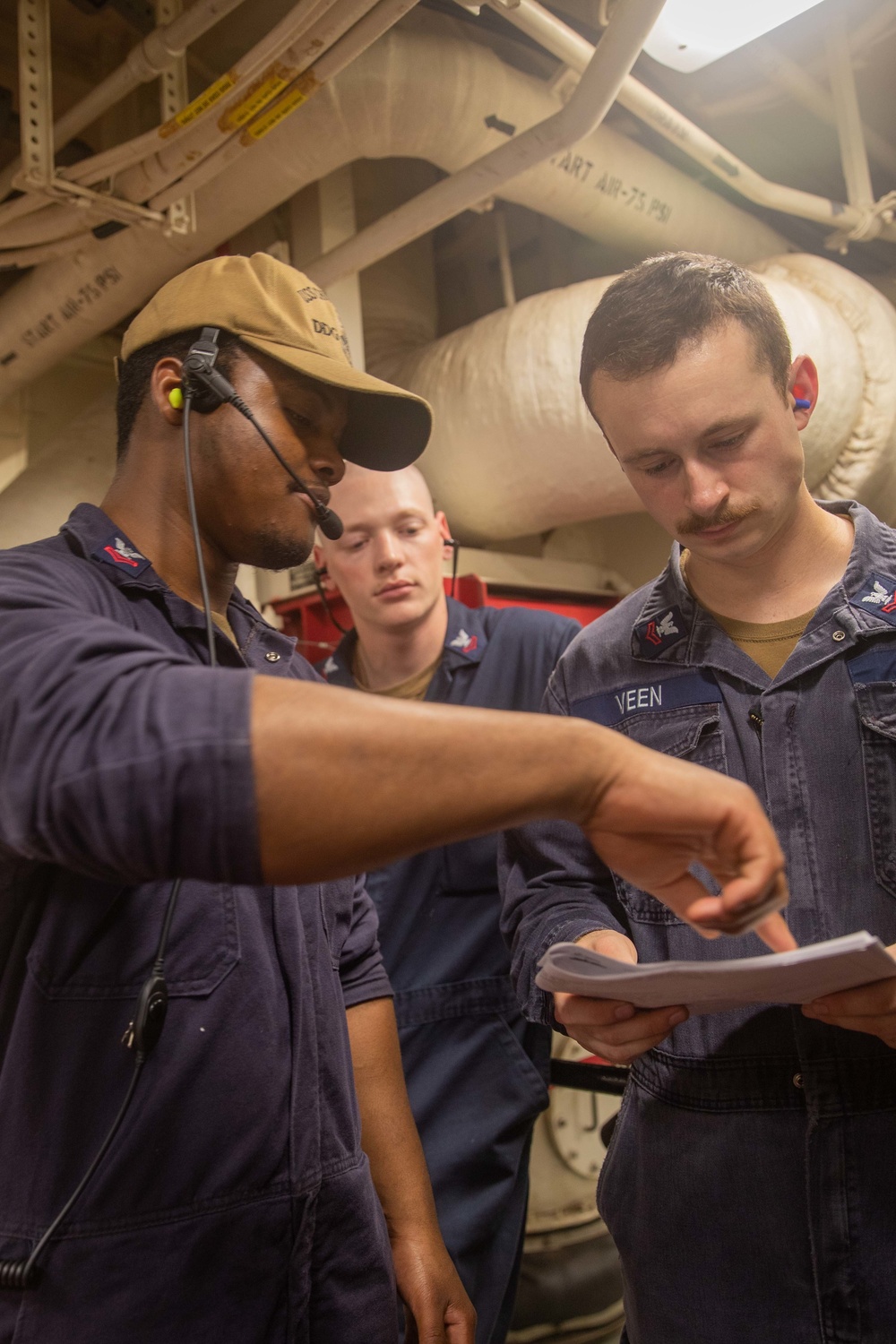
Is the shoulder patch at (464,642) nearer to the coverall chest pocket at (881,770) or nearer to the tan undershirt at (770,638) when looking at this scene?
the tan undershirt at (770,638)

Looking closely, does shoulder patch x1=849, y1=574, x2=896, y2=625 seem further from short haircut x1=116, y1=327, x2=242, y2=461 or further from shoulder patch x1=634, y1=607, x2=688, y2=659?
short haircut x1=116, y1=327, x2=242, y2=461

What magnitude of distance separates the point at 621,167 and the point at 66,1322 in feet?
9.28

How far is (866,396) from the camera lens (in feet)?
8.68

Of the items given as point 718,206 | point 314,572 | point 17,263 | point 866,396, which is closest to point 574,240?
point 718,206

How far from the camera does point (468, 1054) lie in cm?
→ 192

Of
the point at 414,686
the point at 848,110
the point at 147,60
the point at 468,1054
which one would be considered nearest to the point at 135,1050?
the point at 468,1054

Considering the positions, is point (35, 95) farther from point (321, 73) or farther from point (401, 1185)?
point (401, 1185)

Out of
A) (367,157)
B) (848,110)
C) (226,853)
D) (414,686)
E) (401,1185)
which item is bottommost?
(401,1185)

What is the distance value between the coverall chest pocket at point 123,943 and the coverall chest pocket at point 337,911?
0.23 metres

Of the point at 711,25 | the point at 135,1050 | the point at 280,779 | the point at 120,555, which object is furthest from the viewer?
the point at 711,25

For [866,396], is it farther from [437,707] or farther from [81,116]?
[437,707]

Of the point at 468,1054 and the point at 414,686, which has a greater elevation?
the point at 414,686

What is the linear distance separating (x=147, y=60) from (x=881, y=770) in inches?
72.7

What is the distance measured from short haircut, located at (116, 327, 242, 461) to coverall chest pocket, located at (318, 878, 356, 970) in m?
0.65
